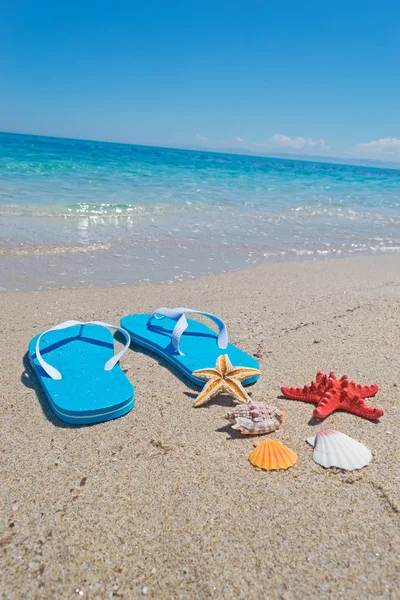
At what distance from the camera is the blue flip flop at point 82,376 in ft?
8.05

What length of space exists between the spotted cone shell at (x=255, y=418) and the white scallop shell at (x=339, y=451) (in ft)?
0.72

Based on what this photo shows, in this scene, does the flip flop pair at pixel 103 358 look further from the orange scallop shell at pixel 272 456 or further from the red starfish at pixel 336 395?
the orange scallop shell at pixel 272 456

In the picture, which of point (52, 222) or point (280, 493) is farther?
point (52, 222)

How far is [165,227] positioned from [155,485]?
7.40 meters

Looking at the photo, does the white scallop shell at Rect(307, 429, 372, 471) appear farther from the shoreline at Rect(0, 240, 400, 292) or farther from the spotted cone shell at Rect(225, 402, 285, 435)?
the shoreline at Rect(0, 240, 400, 292)

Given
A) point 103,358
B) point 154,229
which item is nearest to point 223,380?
point 103,358

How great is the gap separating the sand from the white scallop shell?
5cm

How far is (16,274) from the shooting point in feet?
17.9

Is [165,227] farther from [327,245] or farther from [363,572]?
[363,572]

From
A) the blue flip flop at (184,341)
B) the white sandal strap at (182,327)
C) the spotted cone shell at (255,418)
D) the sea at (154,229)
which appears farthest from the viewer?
the sea at (154,229)

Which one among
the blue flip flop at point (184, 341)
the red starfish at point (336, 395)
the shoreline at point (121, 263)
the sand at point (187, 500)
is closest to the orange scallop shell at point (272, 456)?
the sand at point (187, 500)

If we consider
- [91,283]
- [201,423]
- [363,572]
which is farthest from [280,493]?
[91,283]

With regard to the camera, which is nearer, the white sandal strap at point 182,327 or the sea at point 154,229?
the white sandal strap at point 182,327

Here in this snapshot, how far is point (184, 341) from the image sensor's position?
3.39m
